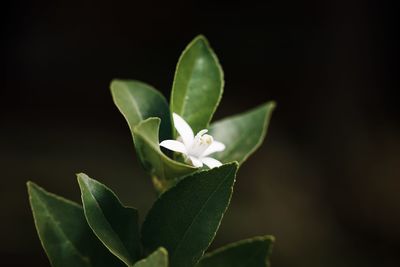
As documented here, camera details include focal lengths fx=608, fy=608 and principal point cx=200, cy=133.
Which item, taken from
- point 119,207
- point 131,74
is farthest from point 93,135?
point 119,207

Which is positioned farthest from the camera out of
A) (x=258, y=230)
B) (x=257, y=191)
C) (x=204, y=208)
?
(x=257, y=191)

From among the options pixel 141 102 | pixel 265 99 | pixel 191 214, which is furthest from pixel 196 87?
pixel 265 99

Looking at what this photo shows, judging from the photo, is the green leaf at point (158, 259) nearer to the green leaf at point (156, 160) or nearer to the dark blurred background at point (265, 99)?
the green leaf at point (156, 160)

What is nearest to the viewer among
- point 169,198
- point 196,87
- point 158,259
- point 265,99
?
point 158,259

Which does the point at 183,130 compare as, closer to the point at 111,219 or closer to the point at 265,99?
the point at 111,219

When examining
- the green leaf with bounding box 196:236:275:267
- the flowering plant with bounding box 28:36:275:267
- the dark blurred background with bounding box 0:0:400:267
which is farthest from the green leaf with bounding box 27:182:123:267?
the dark blurred background with bounding box 0:0:400:267

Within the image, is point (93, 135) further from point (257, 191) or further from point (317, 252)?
point (317, 252)
